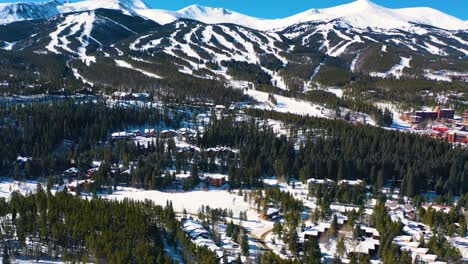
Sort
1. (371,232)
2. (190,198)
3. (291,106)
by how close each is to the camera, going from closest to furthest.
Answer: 1. (371,232)
2. (190,198)
3. (291,106)

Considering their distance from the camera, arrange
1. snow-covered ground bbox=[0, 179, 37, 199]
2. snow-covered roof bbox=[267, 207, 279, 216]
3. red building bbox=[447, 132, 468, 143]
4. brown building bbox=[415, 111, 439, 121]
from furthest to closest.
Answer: brown building bbox=[415, 111, 439, 121]
red building bbox=[447, 132, 468, 143]
snow-covered ground bbox=[0, 179, 37, 199]
snow-covered roof bbox=[267, 207, 279, 216]

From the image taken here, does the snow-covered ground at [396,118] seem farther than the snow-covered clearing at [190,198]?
Yes

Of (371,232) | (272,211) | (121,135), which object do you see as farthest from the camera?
(121,135)

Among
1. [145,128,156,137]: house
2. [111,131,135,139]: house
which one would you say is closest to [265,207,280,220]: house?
[111,131,135,139]: house

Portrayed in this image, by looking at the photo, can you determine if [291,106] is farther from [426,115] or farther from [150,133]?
[150,133]

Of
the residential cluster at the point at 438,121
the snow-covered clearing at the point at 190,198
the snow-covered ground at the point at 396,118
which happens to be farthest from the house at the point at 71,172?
the snow-covered ground at the point at 396,118

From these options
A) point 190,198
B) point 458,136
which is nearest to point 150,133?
point 190,198

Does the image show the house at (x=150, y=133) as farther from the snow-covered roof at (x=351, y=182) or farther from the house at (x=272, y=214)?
the house at (x=272, y=214)

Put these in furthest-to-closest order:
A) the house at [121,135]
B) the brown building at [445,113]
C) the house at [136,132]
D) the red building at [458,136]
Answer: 1. the brown building at [445,113]
2. the red building at [458,136]
3. the house at [136,132]
4. the house at [121,135]

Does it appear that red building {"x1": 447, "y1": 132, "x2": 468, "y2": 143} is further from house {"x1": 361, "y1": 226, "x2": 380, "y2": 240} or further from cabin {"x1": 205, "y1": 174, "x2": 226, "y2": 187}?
house {"x1": 361, "y1": 226, "x2": 380, "y2": 240}

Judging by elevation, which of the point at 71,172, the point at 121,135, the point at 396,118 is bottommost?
the point at 71,172

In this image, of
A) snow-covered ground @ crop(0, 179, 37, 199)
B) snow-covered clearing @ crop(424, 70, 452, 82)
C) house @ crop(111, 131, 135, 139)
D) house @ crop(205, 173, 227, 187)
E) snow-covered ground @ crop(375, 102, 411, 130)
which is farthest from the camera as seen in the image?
snow-covered clearing @ crop(424, 70, 452, 82)
